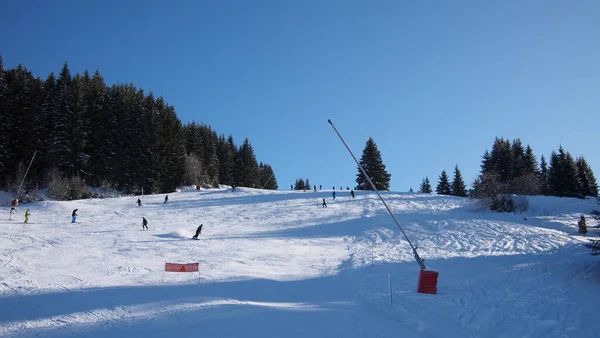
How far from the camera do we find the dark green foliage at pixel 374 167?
205 ft

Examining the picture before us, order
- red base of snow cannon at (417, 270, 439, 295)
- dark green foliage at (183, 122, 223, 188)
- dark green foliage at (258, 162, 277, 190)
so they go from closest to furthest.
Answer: red base of snow cannon at (417, 270, 439, 295) → dark green foliage at (183, 122, 223, 188) → dark green foliage at (258, 162, 277, 190)

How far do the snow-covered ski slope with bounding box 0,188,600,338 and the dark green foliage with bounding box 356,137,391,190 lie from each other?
91.5 feet

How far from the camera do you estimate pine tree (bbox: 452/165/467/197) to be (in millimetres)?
69381

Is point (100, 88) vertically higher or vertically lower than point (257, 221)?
higher

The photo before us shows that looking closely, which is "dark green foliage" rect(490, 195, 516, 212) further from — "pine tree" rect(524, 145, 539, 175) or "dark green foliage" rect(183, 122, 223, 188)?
"dark green foliage" rect(183, 122, 223, 188)

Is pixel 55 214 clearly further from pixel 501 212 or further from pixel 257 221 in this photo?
pixel 501 212

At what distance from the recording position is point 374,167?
207ft

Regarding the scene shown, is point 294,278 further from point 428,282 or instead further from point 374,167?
point 374,167

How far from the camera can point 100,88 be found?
6156 centimetres

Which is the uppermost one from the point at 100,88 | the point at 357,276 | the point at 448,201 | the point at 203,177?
the point at 100,88

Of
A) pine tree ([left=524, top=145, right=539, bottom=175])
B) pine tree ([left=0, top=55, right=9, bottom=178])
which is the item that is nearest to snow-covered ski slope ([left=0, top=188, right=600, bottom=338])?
pine tree ([left=0, top=55, right=9, bottom=178])

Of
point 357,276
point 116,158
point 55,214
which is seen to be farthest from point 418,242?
point 116,158

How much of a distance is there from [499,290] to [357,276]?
5.70 meters

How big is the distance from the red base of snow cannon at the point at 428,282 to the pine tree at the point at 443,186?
63.0m
